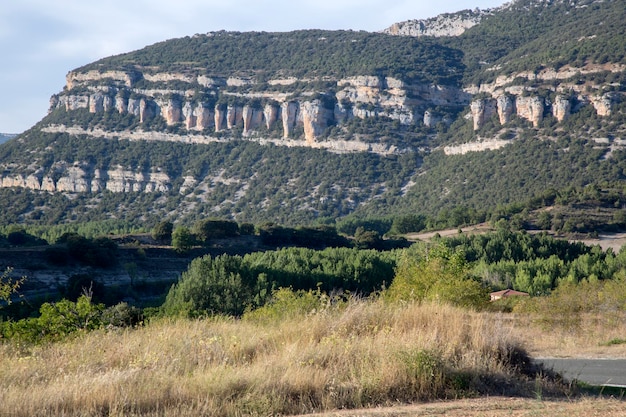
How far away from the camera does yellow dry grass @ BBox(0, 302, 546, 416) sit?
23.7 ft

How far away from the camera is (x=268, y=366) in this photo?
8.27m

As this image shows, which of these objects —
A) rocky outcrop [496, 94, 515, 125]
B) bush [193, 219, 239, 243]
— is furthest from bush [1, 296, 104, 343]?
rocky outcrop [496, 94, 515, 125]

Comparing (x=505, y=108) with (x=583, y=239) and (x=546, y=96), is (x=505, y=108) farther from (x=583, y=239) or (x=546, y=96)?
(x=583, y=239)

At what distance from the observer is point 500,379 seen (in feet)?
28.5

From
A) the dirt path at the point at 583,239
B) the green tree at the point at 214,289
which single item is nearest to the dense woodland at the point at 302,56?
the dirt path at the point at 583,239

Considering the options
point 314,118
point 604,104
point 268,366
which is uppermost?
point 314,118

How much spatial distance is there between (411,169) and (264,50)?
64.2 metres

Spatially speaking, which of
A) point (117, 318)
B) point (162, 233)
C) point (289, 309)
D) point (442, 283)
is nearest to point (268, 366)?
point (289, 309)

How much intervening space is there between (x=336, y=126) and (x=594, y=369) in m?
127

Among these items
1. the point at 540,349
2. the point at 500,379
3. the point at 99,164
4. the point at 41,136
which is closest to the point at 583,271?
the point at 540,349

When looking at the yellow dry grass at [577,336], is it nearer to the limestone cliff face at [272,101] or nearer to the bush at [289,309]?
the bush at [289,309]

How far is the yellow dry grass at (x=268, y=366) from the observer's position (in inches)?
285

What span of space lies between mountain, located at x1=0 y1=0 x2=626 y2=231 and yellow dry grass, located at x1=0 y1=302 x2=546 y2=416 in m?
84.3

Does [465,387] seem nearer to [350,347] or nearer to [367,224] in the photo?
[350,347]
